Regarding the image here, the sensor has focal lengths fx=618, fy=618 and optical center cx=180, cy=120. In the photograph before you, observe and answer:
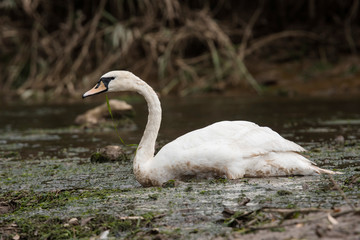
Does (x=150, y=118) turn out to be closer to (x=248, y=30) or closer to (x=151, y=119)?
(x=151, y=119)

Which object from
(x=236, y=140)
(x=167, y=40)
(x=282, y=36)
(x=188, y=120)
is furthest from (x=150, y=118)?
(x=282, y=36)

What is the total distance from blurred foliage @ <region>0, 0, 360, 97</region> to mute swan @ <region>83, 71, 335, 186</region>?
36.4 feet

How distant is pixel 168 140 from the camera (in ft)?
29.2

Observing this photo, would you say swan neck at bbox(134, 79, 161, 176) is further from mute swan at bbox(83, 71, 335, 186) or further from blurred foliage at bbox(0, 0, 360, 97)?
blurred foliage at bbox(0, 0, 360, 97)

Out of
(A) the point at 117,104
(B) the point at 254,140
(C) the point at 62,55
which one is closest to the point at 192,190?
(B) the point at 254,140

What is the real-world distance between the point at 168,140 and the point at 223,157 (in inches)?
139

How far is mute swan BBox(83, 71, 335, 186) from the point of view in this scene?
17.7 ft

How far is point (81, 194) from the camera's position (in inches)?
203

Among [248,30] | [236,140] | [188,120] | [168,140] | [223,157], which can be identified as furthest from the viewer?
[248,30]

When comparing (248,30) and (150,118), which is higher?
(248,30)

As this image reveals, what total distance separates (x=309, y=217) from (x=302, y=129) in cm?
612

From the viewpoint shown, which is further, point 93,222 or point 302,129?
point 302,129

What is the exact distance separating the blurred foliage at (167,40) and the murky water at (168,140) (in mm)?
2366

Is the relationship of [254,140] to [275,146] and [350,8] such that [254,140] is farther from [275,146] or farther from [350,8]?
[350,8]
